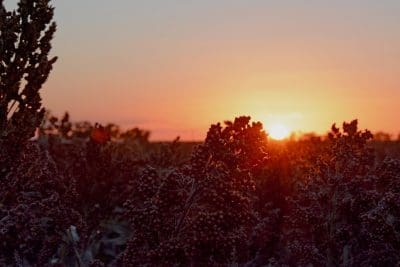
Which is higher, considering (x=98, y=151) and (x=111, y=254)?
(x=98, y=151)

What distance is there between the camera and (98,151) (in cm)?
1725

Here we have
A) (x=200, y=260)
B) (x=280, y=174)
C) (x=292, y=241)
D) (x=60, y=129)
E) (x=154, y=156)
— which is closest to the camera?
(x=200, y=260)

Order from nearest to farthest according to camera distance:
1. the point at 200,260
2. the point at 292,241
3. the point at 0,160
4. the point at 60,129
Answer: the point at 200,260, the point at 0,160, the point at 292,241, the point at 60,129

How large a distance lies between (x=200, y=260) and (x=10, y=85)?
5153mm

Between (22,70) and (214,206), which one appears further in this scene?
(22,70)

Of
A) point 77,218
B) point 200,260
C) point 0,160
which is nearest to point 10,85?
point 0,160

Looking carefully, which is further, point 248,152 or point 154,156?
point 154,156

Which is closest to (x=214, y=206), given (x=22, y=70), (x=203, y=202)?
(x=203, y=202)

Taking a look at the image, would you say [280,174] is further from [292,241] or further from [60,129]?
[60,129]

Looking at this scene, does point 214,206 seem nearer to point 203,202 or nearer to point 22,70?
point 203,202

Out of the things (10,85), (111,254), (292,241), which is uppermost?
(10,85)

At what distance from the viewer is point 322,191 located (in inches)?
467

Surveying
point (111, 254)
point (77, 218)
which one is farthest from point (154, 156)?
point (77, 218)

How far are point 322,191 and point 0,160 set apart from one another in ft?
18.3
